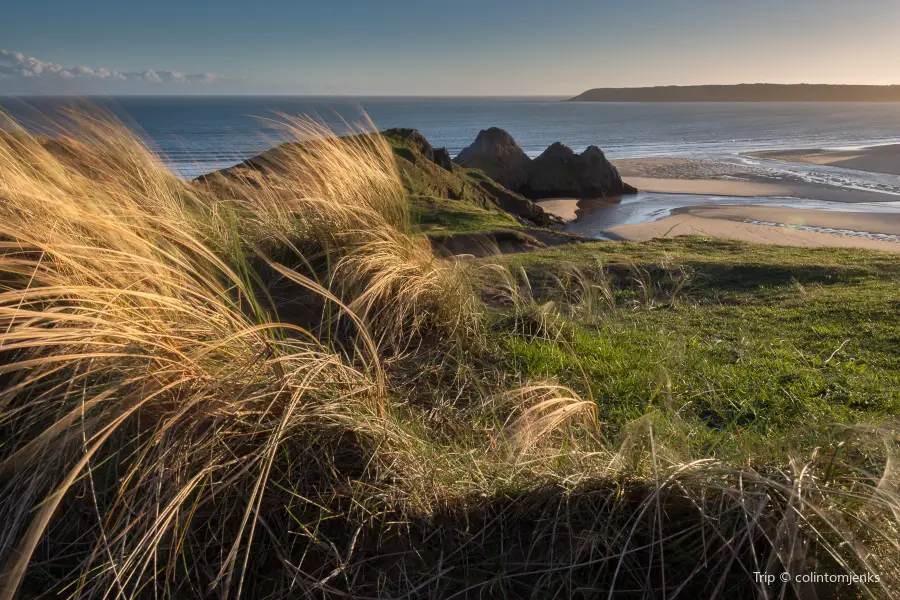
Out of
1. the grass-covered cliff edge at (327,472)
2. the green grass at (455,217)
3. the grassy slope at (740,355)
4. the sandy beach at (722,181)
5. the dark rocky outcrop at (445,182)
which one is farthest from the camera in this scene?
the sandy beach at (722,181)

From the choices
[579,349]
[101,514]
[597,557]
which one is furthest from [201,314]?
[579,349]

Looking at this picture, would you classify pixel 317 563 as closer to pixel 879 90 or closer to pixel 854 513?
pixel 854 513

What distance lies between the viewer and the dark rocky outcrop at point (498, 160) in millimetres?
26078

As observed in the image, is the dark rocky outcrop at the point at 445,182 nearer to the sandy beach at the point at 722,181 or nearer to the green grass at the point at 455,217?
the green grass at the point at 455,217

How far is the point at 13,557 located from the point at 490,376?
2466mm

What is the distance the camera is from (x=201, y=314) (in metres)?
2.38

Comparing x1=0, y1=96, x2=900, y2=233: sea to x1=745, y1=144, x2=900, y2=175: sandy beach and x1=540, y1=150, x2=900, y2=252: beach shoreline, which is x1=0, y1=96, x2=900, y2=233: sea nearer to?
x1=540, y1=150, x2=900, y2=252: beach shoreline

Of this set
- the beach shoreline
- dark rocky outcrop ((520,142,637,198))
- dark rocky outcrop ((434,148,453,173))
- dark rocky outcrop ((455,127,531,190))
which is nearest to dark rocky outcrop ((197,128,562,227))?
dark rocky outcrop ((434,148,453,173))

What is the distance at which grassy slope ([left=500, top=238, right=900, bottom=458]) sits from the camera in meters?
3.29

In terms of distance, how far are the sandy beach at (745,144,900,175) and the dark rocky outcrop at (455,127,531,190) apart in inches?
866

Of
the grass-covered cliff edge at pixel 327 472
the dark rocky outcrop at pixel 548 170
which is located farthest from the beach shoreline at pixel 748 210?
the grass-covered cliff edge at pixel 327 472

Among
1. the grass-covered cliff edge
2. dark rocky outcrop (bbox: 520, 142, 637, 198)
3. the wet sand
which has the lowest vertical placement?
the wet sand

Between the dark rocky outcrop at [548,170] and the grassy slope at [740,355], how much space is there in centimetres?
1923

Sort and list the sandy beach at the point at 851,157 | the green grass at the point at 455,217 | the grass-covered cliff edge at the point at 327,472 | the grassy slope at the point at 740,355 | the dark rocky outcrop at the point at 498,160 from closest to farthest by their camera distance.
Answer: the grass-covered cliff edge at the point at 327,472, the grassy slope at the point at 740,355, the green grass at the point at 455,217, the dark rocky outcrop at the point at 498,160, the sandy beach at the point at 851,157
